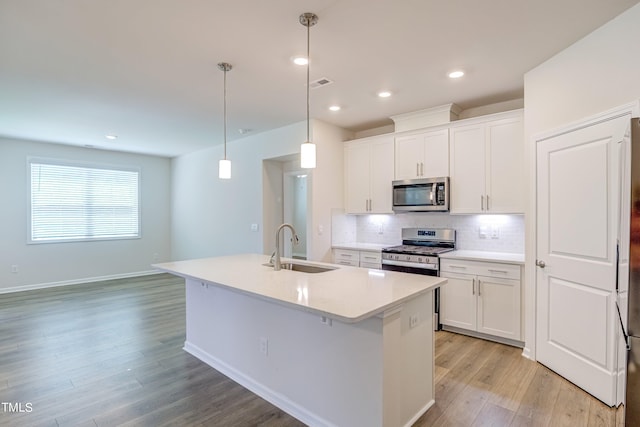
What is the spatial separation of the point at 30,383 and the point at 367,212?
3863 millimetres

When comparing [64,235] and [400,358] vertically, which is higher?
[64,235]

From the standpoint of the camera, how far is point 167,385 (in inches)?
102

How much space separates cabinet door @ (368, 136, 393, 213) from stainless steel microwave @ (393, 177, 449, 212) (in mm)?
149

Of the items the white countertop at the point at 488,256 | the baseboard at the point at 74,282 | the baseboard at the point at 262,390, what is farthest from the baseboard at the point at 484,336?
the baseboard at the point at 74,282

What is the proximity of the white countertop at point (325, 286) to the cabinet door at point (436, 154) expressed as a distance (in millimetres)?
1925

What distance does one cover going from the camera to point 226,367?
2771mm

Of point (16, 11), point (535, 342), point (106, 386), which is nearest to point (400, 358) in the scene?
point (535, 342)

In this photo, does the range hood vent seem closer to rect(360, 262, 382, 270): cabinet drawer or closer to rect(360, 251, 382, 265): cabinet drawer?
rect(360, 251, 382, 265): cabinet drawer

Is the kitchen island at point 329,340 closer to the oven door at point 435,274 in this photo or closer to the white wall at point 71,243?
the oven door at point 435,274

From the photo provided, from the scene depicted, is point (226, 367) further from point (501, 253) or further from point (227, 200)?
→ point (227, 200)

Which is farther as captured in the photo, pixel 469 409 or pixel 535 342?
pixel 535 342

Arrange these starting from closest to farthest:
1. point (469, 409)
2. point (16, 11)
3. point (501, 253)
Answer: point (16, 11)
point (469, 409)
point (501, 253)

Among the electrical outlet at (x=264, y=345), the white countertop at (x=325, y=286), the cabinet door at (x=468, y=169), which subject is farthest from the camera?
the cabinet door at (x=468, y=169)

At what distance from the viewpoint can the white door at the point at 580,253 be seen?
229 centimetres
